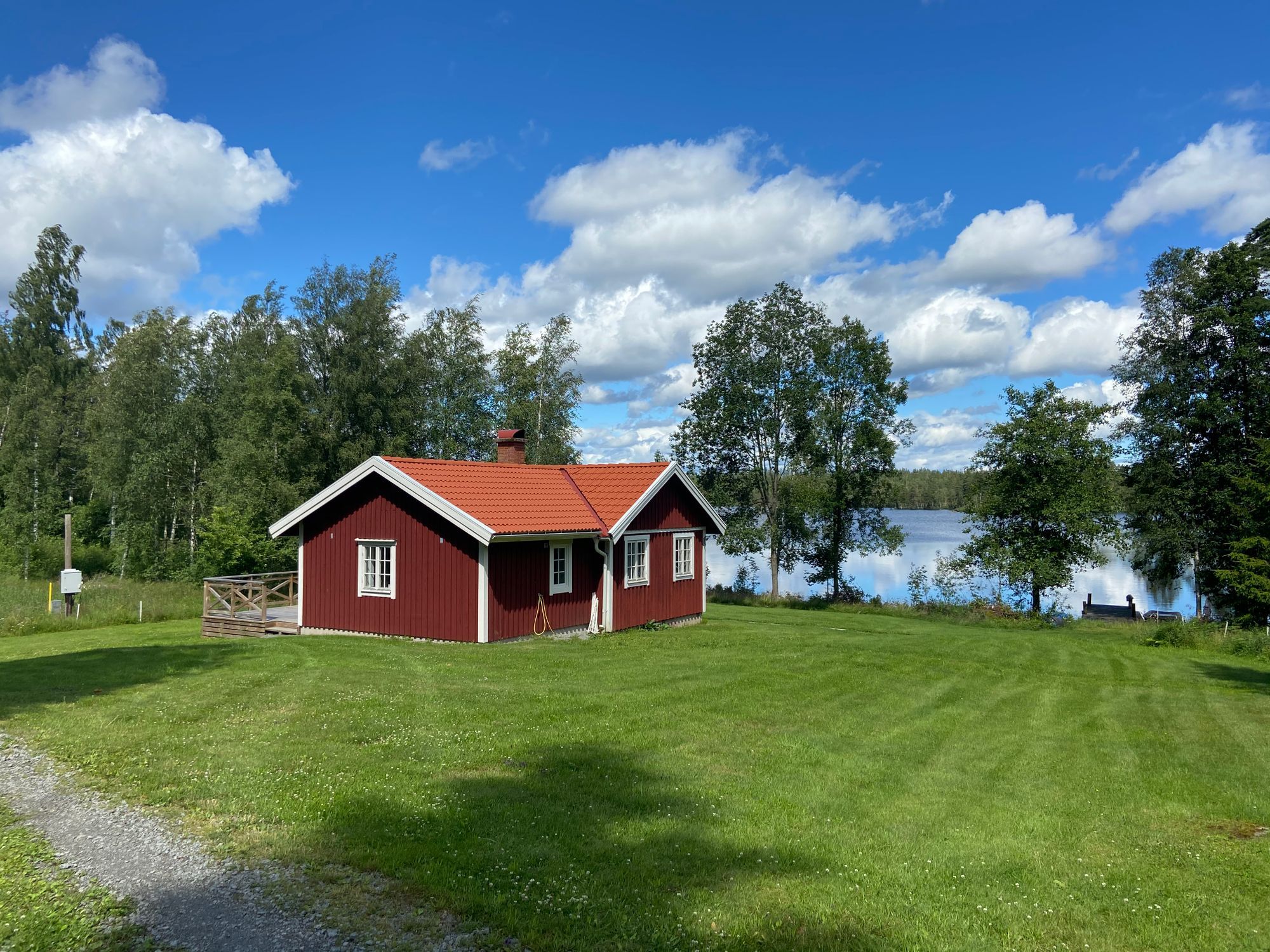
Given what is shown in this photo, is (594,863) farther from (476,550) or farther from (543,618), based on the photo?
(543,618)

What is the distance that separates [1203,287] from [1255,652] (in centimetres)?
1498

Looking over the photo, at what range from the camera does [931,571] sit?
135 feet

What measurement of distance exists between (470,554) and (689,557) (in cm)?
834

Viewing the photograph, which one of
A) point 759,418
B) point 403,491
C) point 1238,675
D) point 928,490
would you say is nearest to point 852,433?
point 759,418

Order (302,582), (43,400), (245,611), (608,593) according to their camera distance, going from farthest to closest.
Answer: (43,400) → (245,611) → (608,593) → (302,582)

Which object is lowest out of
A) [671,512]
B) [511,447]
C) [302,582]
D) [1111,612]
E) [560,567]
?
[1111,612]

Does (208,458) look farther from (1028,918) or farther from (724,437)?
(1028,918)

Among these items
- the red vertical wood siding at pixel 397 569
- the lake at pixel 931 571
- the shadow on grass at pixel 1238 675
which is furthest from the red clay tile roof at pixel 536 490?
the lake at pixel 931 571

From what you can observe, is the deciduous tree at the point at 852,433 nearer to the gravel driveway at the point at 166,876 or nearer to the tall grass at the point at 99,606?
the tall grass at the point at 99,606

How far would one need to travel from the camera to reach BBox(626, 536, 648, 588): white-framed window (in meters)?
20.1

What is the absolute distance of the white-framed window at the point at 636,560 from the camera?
20125 millimetres

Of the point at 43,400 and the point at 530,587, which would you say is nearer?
the point at 530,587

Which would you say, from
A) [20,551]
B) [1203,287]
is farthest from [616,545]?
[20,551]

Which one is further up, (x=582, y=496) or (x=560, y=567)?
(x=582, y=496)
